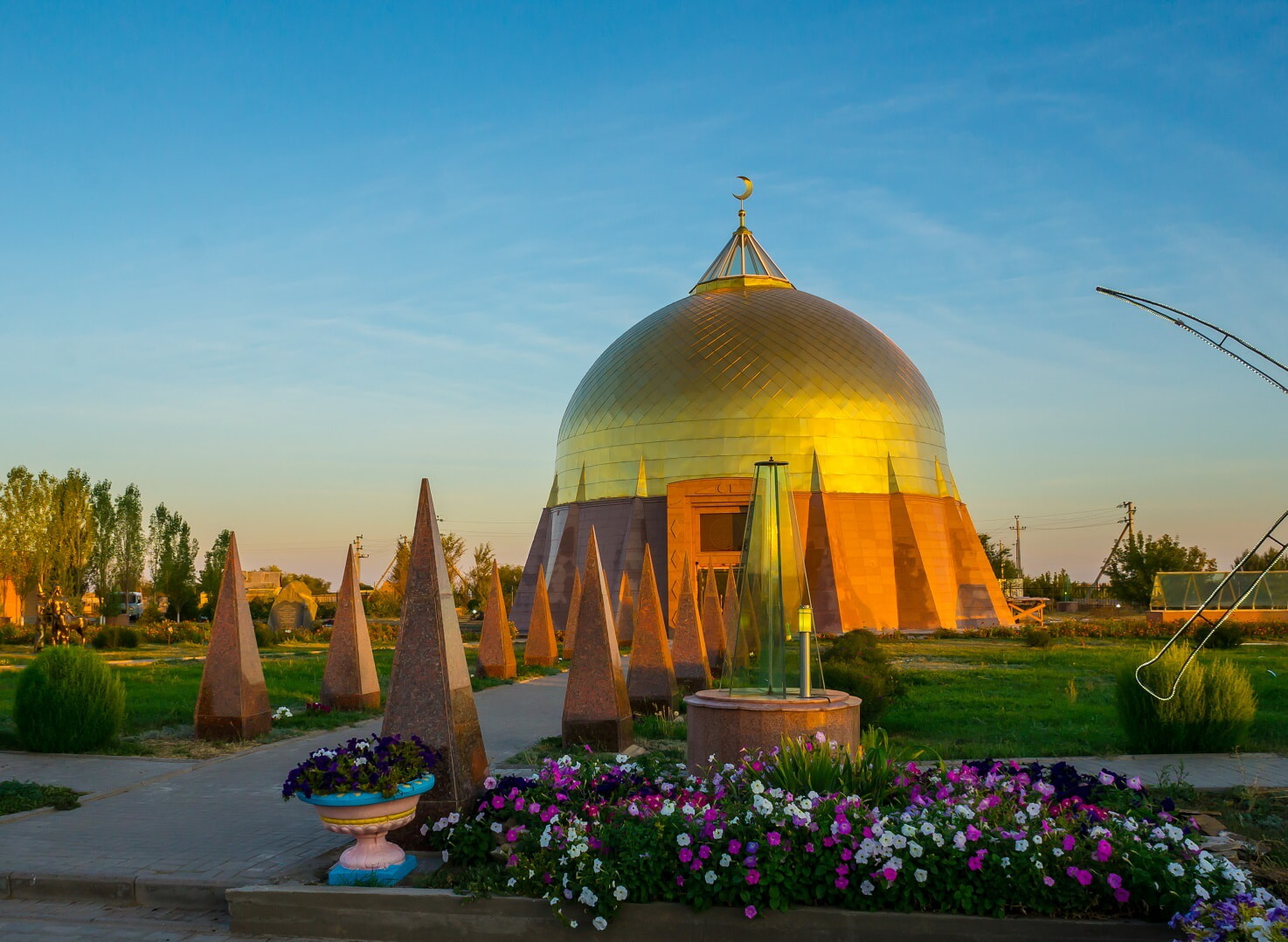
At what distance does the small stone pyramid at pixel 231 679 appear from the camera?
12859 millimetres

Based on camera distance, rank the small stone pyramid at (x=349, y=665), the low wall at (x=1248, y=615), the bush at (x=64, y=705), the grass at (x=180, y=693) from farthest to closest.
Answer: the low wall at (x=1248, y=615) < the small stone pyramid at (x=349, y=665) < the grass at (x=180, y=693) < the bush at (x=64, y=705)

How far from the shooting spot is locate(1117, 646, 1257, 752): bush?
11203mm

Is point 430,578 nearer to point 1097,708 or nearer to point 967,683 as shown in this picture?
point 1097,708

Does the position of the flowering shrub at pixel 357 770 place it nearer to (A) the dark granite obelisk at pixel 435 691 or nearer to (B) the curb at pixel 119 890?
(A) the dark granite obelisk at pixel 435 691

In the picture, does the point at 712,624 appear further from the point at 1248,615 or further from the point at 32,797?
the point at 1248,615

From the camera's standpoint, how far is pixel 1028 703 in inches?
646

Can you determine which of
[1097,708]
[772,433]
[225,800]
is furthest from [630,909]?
[772,433]

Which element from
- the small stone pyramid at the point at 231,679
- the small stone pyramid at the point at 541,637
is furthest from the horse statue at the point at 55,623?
the small stone pyramid at the point at 231,679

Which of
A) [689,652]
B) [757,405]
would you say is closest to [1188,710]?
[689,652]

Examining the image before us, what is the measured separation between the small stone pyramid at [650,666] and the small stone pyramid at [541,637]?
10665 mm

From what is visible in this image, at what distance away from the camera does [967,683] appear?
19.9 m

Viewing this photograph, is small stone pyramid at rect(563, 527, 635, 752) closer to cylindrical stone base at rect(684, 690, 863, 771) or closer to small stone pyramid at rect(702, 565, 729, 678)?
cylindrical stone base at rect(684, 690, 863, 771)

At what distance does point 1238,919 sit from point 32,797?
9232mm

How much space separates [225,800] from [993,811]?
266 inches
